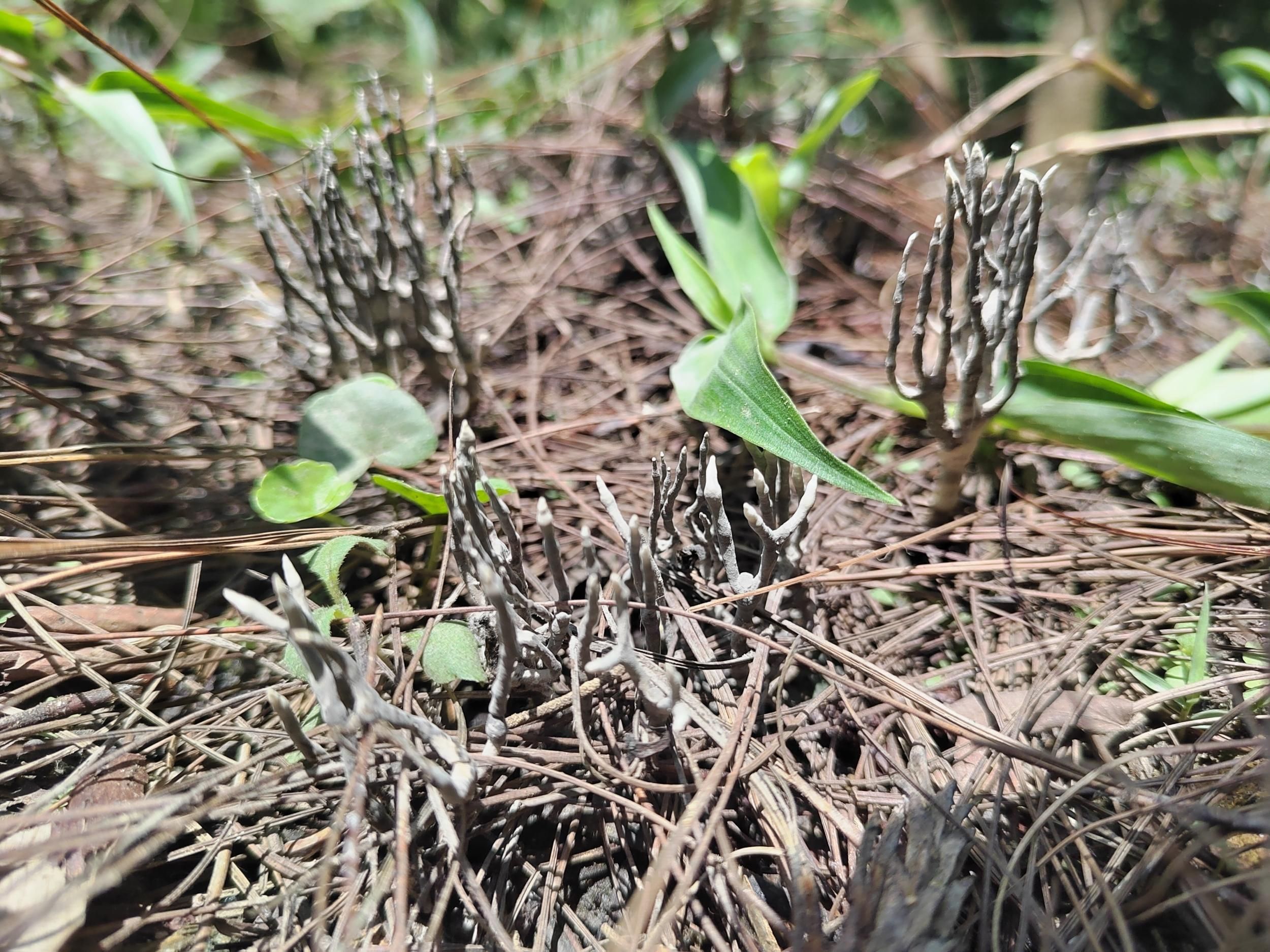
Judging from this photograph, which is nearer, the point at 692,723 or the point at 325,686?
the point at 325,686

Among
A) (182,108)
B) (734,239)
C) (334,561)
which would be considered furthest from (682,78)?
(334,561)

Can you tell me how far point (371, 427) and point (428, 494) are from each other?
16cm

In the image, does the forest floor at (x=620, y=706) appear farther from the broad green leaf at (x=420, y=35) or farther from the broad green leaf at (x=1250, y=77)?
the broad green leaf at (x=420, y=35)

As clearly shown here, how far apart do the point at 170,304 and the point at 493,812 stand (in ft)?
4.66

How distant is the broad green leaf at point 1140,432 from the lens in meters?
0.92

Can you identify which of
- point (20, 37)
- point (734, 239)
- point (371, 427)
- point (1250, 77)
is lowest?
point (371, 427)

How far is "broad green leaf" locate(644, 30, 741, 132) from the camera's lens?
176 cm

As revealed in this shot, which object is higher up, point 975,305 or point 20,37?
point 20,37

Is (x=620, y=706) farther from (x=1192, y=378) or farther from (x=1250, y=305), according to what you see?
(x=1250, y=305)

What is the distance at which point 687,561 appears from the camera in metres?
1.06

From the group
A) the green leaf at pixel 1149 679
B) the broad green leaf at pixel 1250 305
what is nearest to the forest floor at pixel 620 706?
the green leaf at pixel 1149 679

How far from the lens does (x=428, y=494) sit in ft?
3.26

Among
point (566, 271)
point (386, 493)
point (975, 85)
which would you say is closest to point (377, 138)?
point (566, 271)

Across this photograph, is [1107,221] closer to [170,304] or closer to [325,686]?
[325,686]
